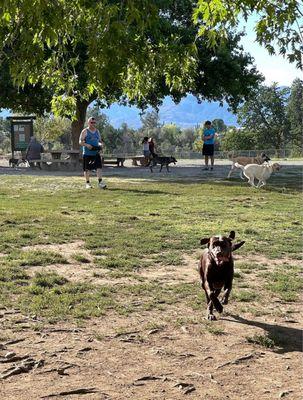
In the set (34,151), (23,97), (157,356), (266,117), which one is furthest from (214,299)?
(266,117)

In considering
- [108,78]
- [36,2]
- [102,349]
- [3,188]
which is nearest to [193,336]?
[102,349]

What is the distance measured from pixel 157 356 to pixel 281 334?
1076 mm

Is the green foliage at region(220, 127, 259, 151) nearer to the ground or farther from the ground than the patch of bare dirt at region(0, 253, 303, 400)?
farther from the ground

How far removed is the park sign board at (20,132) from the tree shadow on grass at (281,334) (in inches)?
1154

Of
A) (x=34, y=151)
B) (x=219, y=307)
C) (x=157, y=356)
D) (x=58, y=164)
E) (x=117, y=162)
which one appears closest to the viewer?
(x=157, y=356)

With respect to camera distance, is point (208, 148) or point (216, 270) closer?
point (216, 270)

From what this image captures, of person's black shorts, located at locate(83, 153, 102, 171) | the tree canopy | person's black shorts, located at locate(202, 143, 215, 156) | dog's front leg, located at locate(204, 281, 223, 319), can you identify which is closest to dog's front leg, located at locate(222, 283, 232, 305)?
dog's front leg, located at locate(204, 281, 223, 319)

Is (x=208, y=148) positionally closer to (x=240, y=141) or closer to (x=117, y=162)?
(x=117, y=162)

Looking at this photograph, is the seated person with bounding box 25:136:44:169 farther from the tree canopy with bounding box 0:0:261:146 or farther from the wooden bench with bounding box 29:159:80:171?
the tree canopy with bounding box 0:0:261:146

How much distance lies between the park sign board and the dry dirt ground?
1133 inches

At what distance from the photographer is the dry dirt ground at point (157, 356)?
326 centimetres

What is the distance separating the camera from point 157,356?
150 inches

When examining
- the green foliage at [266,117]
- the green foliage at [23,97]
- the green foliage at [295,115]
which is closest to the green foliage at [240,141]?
the green foliage at [266,117]

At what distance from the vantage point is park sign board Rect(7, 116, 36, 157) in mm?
32312
